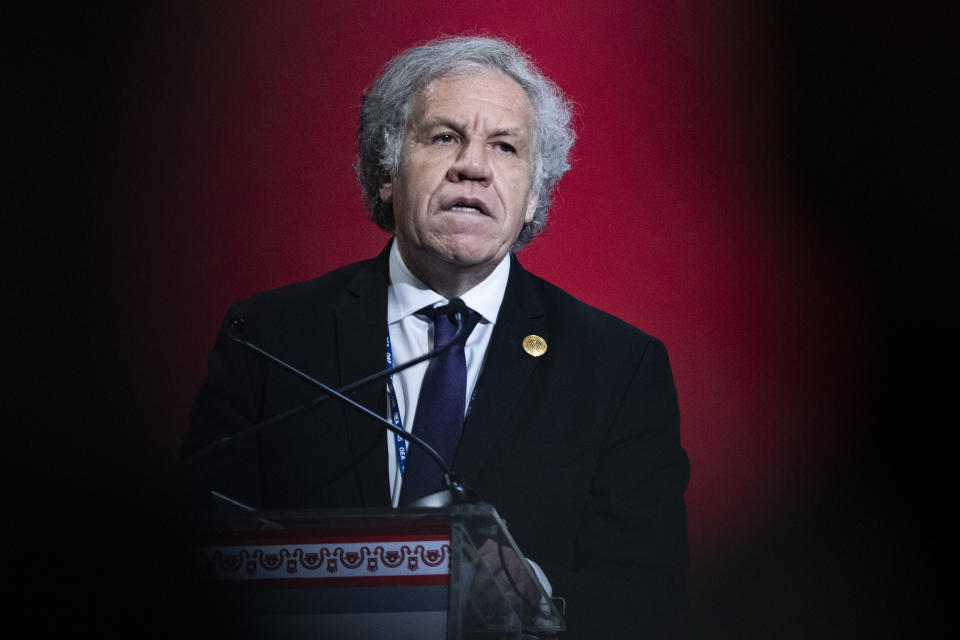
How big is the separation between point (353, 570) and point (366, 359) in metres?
0.84

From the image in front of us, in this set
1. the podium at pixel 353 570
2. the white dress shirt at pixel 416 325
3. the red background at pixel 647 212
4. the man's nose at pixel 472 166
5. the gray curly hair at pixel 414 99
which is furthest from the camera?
the red background at pixel 647 212

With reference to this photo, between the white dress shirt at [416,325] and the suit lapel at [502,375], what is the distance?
0.10 ft

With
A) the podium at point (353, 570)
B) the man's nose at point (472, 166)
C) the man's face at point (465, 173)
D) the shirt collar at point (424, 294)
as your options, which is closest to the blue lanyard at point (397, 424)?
the shirt collar at point (424, 294)

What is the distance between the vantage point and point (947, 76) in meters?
2.15

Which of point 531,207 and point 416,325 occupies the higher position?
point 531,207

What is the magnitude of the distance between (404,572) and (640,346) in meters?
1.05

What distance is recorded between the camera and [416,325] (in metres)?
1.80

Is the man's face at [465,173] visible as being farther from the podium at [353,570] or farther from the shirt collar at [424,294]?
the podium at [353,570]

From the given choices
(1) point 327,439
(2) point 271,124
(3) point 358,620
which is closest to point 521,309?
(1) point 327,439

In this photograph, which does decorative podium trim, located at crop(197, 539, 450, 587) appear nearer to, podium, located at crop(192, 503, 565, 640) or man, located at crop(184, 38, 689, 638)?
podium, located at crop(192, 503, 565, 640)

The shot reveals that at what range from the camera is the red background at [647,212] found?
2.13 metres

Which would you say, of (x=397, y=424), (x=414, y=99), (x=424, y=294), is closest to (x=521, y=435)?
(x=397, y=424)

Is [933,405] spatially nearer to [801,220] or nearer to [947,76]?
[801,220]

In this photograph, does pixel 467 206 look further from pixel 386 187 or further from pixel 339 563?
pixel 339 563
